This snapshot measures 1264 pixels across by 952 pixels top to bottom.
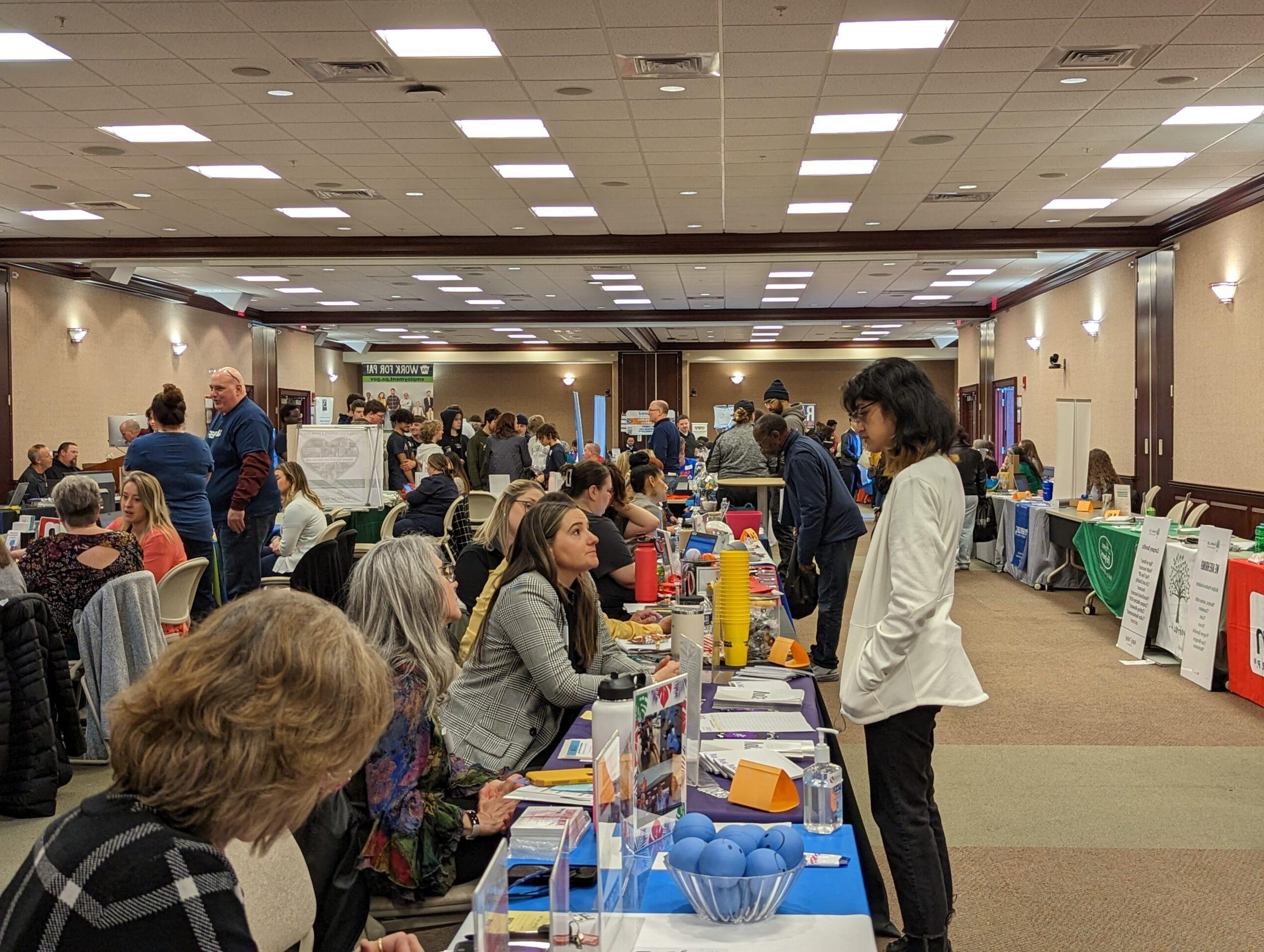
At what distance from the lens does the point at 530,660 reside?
3160mm

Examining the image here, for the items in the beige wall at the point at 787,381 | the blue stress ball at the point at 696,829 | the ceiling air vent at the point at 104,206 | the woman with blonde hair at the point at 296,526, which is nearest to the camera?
the blue stress ball at the point at 696,829

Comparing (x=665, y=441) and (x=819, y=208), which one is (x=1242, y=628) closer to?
(x=819, y=208)

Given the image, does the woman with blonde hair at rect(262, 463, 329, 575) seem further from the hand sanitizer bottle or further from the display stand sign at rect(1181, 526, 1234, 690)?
the hand sanitizer bottle

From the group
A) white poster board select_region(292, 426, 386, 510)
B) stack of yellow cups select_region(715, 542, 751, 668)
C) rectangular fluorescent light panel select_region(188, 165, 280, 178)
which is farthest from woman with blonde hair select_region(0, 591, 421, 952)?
white poster board select_region(292, 426, 386, 510)

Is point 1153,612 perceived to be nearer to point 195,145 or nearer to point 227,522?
point 227,522

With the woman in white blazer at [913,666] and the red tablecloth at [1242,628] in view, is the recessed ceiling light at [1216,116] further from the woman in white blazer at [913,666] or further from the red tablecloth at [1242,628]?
the woman in white blazer at [913,666]

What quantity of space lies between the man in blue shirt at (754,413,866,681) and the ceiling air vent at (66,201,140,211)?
6.72 meters

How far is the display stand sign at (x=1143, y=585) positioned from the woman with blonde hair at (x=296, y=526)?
5452 mm

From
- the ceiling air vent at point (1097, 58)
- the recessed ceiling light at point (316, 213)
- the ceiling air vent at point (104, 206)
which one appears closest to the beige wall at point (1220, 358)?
the ceiling air vent at point (1097, 58)

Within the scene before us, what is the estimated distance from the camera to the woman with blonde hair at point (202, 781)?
3.65ft

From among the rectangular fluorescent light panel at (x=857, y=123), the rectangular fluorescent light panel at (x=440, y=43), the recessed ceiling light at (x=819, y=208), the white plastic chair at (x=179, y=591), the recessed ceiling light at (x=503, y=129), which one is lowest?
the white plastic chair at (x=179, y=591)

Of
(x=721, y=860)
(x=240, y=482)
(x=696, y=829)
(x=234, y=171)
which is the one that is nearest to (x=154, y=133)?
(x=234, y=171)

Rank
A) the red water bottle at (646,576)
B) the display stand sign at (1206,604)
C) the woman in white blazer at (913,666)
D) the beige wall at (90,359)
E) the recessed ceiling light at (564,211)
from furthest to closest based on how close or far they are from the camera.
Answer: the beige wall at (90,359), the recessed ceiling light at (564,211), the display stand sign at (1206,604), the red water bottle at (646,576), the woman in white blazer at (913,666)

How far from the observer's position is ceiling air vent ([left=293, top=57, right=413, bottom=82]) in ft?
20.4
